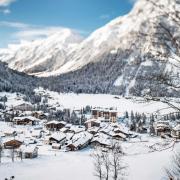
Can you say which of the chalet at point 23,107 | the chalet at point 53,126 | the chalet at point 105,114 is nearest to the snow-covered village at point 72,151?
the chalet at point 53,126

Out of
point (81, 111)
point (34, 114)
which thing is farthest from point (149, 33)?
point (81, 111)

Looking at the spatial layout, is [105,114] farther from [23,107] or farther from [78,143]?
[78,143]

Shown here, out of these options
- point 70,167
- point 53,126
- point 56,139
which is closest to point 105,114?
point 53,126

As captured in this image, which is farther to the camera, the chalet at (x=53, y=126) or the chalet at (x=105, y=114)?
the chalet at (x=105, y=114)

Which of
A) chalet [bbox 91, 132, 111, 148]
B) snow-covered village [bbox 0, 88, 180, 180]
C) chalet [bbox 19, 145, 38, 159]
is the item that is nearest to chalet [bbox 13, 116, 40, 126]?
snow-covered village [bbox 0, 88, 180, 180]

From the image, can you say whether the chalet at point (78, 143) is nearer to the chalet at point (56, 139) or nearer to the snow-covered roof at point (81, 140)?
the snow-covered roof at point (81, 140)

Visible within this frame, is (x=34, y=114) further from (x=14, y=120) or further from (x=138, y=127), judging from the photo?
(x=138, y=127)

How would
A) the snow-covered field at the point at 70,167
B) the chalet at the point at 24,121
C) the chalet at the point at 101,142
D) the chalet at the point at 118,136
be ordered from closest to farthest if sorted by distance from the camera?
1. the snow-covered field at the point at 70,167
2. the chalet at the point at 101,142
3. the chalet at the point at 118,136
4. the chalet at the point at 24,121
